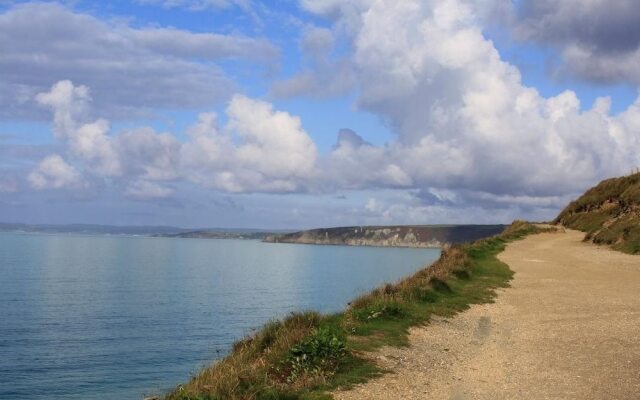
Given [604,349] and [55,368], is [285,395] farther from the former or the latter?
[55,368]

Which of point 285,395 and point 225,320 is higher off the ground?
point 285,395

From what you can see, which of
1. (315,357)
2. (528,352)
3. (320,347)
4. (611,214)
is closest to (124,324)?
(320,347)

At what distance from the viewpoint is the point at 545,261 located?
38094mm

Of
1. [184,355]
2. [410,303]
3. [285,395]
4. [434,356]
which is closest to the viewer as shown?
[285,395]

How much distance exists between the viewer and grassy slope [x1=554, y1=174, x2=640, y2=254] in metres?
44.3

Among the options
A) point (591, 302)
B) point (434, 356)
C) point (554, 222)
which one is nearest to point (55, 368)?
point (434, 356)

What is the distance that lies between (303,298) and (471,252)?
19238 millimetres

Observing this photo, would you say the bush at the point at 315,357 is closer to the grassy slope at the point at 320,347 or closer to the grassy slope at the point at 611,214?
the grassy slope at the point at 320,347

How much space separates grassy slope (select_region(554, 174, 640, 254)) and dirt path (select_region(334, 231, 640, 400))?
21848 mm

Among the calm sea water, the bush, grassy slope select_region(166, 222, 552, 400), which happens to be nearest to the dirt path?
grassy slope select_region(166, 222, 552, 400)

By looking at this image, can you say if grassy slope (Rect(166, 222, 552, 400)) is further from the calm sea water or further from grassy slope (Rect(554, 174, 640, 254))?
grassy slope (Rect(554, 174, 640, 254))

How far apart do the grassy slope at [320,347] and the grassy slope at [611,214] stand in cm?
2600

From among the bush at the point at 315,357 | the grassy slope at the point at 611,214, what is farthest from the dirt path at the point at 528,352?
the grassy slope at the point at 611,214

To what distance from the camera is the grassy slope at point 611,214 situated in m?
44.3
